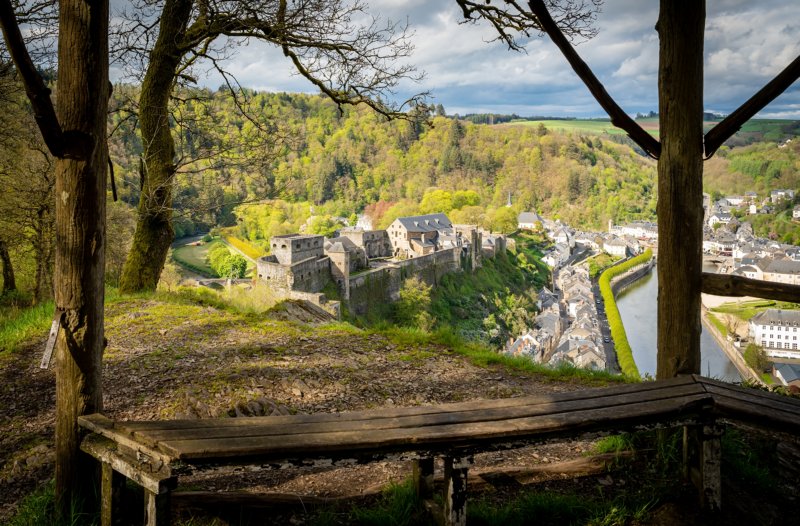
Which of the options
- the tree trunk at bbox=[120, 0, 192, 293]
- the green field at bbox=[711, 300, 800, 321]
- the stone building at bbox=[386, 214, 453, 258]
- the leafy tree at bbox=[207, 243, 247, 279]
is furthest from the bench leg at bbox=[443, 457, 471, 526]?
the leafy tree at bbox=[207, 243, 247, 279]

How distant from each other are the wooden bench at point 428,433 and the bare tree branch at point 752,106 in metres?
1.12


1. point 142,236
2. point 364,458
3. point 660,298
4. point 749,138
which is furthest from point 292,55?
point 749,138

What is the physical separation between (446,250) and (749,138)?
26.6m

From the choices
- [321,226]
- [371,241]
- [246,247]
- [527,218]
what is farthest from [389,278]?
[527,218]

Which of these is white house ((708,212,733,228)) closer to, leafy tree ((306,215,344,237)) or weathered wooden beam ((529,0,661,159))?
leafy tree ((306,215,344,237))

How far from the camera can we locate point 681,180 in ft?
8.48

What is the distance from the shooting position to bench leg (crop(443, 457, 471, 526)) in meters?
1.99

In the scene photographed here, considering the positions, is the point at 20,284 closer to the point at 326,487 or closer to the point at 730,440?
the point at 326,487

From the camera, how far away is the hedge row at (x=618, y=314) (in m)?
26.0

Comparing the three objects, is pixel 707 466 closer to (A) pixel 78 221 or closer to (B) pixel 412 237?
(A) pixel 78 221

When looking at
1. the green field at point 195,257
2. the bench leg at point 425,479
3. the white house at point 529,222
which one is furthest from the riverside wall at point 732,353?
the white house at point 529,222

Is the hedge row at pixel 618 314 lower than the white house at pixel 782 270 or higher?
lower

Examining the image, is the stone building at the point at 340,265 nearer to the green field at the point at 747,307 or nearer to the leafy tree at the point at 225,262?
the leafy tree at the point at 225,262

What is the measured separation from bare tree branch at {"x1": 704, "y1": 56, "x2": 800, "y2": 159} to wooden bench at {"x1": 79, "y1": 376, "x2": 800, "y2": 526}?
112cm
